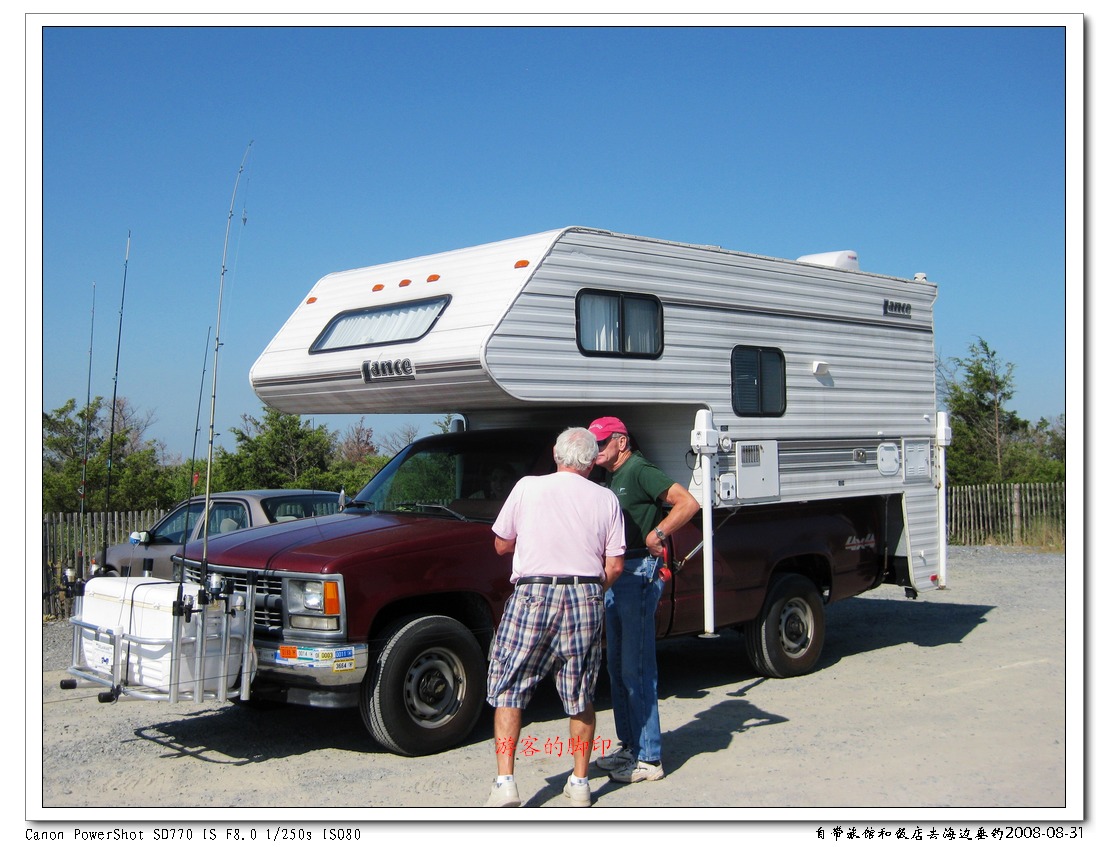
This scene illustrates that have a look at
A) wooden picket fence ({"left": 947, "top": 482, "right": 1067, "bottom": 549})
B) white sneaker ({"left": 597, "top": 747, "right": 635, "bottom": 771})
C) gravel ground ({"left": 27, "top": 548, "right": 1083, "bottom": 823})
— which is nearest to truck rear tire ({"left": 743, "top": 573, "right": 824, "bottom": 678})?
gravel ground ({"left": 27, "top": 548, "right": 1083, "bottom": 823})

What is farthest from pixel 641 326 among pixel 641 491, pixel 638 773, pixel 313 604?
pixel 638 773

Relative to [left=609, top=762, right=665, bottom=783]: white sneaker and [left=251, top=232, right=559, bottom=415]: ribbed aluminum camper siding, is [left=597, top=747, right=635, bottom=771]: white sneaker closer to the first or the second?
[left=609, top=762, right=665, bottom=783]: white sneaker

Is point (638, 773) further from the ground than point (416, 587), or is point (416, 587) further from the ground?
point (416, 587)

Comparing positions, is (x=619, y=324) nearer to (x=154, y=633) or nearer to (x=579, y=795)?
(x=579, y=795)

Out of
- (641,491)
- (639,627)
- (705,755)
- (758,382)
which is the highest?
(758,382)

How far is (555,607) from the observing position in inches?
211

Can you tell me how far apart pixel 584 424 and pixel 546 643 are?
294 centimetres

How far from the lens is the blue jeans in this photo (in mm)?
6055

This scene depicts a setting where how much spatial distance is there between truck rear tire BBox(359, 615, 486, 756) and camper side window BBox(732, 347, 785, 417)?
2.91 metres

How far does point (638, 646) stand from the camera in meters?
6.07

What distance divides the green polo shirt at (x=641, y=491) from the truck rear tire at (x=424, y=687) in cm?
128

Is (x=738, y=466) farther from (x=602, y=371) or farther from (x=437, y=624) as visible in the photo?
(x=437, y=624)
